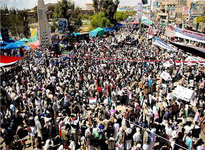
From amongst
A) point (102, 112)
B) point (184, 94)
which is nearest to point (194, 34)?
point (184, 94)

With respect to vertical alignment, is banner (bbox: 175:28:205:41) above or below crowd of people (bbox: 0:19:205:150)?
above

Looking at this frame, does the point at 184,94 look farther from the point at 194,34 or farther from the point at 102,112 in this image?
the point at 102,112

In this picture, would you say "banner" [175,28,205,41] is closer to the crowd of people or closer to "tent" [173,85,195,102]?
"tent" [173,85,195,102]

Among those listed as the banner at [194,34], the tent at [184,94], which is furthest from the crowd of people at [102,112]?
the banner at [194,34]

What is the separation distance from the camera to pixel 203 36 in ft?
28.1

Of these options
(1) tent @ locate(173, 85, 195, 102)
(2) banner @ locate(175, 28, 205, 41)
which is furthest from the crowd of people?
(2) banner @ locate(175, 28, 205, 41)

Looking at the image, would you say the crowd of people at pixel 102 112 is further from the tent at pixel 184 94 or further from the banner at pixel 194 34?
the banner at pixel 194 34

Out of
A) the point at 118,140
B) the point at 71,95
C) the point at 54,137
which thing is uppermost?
the point at 71,95

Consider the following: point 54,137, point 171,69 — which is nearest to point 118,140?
point 54,137

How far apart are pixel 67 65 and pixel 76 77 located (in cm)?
341

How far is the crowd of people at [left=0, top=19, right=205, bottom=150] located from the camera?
653 cm

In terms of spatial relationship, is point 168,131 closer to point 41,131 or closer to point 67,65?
point 41,131

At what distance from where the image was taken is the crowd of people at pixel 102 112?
653 cm

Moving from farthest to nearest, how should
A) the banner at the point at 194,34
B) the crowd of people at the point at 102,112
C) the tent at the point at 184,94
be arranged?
the banner at the point at 194,34, the tent at the point at 184,94, the crowd of people at the point at 102,112
